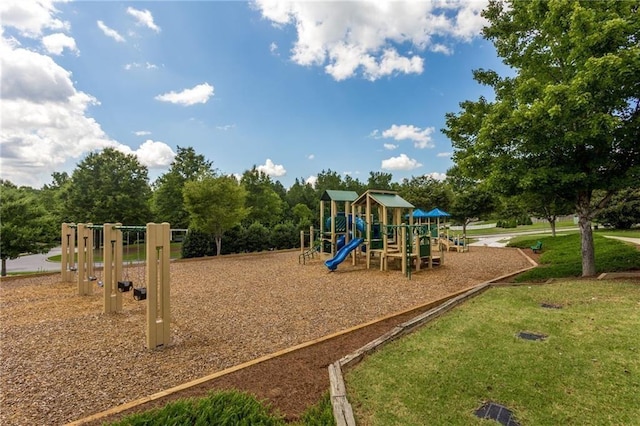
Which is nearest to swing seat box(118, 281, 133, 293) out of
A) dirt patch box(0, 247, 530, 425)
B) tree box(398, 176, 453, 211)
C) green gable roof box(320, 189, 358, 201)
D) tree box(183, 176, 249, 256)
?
dirt patch box(0, 247, 530, 425)

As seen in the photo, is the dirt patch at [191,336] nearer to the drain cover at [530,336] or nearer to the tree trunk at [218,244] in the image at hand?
the drain cover at [530,336]

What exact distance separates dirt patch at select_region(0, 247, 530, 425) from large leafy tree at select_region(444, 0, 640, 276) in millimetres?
3578

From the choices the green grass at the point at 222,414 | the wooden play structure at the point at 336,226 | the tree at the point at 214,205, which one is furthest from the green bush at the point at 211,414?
the tree at the point at 214,205

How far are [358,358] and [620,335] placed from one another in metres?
3.66

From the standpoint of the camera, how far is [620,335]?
4.16 m

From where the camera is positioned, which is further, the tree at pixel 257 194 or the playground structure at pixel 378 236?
the tree at pixel 257 194

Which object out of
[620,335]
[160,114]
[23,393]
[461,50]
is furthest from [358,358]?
[160,114]

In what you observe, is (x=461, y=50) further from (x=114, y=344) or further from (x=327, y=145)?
(x=114, y=344)

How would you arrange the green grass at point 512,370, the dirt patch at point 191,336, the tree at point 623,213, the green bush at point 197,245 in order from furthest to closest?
the tree at point 623,213 < the green bush at point 197,245 < the dirt patch at point 191,336 < the green grass at point 512,370

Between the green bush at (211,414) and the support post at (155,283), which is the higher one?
the support post at (155,283)

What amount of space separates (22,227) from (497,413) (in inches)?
614

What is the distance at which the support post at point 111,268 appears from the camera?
6.57 metres

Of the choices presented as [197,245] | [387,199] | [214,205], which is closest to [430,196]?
[387,199]

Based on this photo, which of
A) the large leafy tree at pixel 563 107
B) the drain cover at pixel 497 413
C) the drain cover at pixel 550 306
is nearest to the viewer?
the drain cover at pixel 497 413
